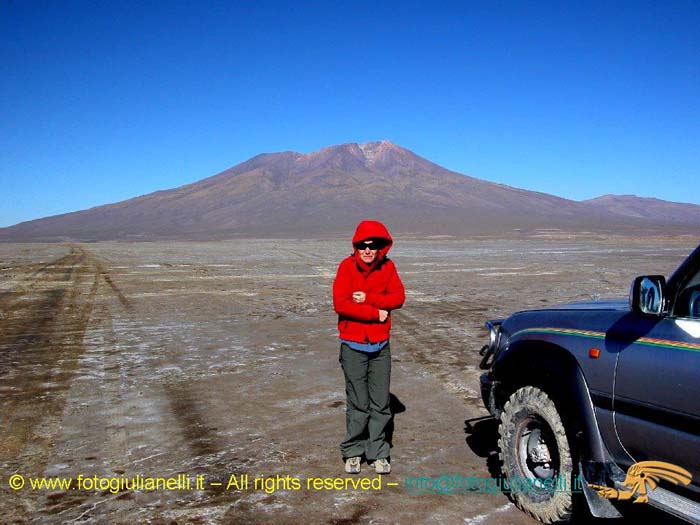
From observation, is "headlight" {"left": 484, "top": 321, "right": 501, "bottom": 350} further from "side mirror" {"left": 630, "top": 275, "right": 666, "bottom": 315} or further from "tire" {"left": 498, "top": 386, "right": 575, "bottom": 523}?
"side mirror" {"left": 630, "top": 275, "right": 666, "bottom": 315}

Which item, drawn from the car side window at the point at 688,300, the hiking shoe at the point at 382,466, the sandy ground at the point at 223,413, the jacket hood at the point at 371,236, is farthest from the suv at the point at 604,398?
the jacket hood at the point at 371,236

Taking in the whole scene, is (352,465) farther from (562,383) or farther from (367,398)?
(562,383)

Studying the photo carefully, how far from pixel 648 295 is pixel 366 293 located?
69.6 inches

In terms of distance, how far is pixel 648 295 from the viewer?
8.91 ft

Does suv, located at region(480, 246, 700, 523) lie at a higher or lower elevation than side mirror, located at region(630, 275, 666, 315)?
lower

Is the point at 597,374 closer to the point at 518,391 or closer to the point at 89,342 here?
the point at 518,391

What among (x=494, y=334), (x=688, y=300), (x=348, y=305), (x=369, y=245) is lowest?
(x=494, y=334)

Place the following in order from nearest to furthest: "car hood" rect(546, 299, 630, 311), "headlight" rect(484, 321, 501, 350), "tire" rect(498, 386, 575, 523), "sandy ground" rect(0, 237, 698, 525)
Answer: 1. "tire" rect(498, 386, 575, 523)
2. "car hood" rect(546, 299, 630, 311)
3. "sandy ground" rect(0, 237, 698, 525)
4. "headlight" rect(484, 321, 501, 350)

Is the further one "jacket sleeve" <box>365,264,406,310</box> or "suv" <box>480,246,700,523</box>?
"jacket sleeve" <box>365,264,406,310</box>

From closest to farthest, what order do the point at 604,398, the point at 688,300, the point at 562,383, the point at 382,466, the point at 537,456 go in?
the point at 688,300 < the point at 604,398 < the point at 562,383 < the point at 537,456 < the point at 382,466

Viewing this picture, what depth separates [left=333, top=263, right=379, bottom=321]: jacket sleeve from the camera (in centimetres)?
396

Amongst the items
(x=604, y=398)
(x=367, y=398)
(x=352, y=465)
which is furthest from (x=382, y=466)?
(x=604, y=398)

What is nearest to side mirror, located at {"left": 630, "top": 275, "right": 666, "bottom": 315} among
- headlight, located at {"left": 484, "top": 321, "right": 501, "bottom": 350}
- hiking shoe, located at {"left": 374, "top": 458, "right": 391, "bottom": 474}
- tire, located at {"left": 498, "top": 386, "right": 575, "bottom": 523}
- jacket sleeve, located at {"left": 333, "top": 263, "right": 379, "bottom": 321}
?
tire, located at {"left": 498, "top": 386, "right": 575, "bottom": 523}

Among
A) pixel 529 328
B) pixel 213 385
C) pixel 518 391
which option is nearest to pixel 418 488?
pixel 518 391
